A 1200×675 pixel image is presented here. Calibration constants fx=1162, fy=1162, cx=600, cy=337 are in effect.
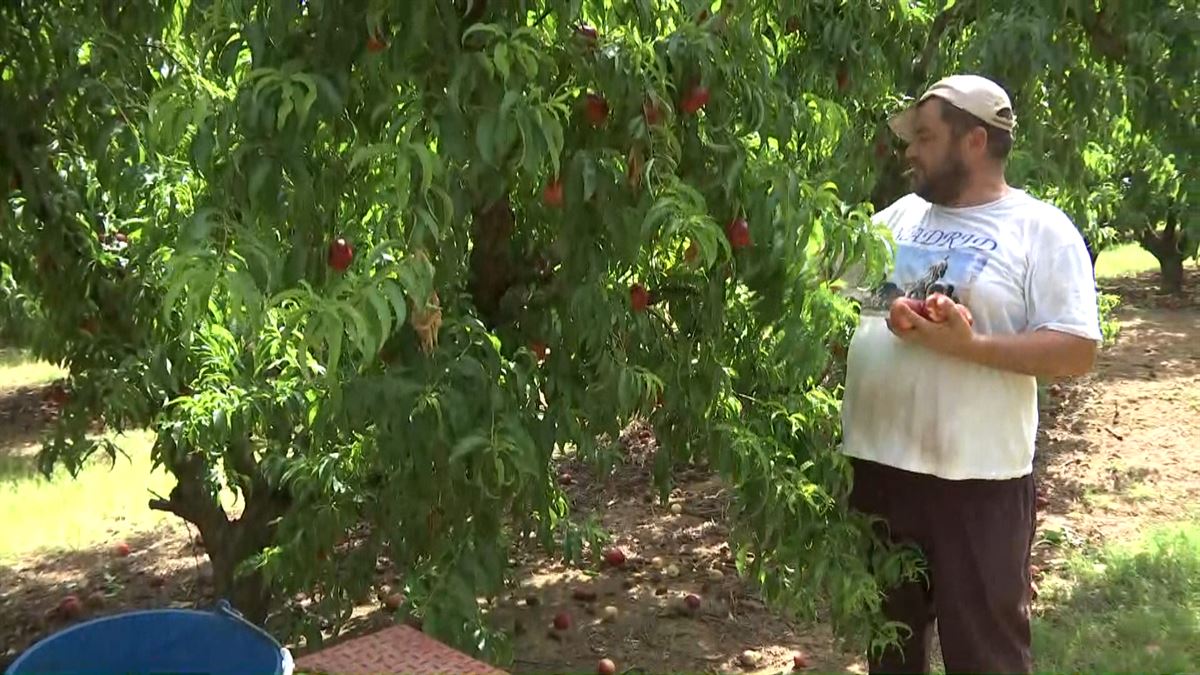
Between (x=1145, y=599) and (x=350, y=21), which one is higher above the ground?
(x=350, y=21)

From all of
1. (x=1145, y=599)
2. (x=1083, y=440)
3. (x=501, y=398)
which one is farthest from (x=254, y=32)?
(x=1083, y=440)

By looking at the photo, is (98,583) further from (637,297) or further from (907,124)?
(907,124)

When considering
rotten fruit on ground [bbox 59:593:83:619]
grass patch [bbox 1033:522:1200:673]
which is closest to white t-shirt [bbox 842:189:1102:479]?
grass patch [bbox 1033:522:1200:673]

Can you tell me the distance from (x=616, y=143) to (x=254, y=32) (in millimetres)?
614

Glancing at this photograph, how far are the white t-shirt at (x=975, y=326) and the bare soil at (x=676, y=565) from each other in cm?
93

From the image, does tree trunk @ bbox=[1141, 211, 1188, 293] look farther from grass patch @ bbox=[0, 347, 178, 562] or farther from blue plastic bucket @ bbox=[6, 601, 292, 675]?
blue plastic bucket @ bbox=[6, 601, 292, 675]

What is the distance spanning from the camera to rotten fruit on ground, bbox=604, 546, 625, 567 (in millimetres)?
4441

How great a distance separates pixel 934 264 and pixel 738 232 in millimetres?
523

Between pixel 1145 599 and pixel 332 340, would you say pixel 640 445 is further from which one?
pixel 332 340

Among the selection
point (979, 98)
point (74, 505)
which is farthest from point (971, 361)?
point (74, 505)

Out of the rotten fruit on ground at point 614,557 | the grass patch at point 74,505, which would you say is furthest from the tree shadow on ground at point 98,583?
the rotten fruit on ground at point 614,557

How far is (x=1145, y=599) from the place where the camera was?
156 inches

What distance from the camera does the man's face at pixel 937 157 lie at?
7.60 ft

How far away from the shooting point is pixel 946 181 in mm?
2342
